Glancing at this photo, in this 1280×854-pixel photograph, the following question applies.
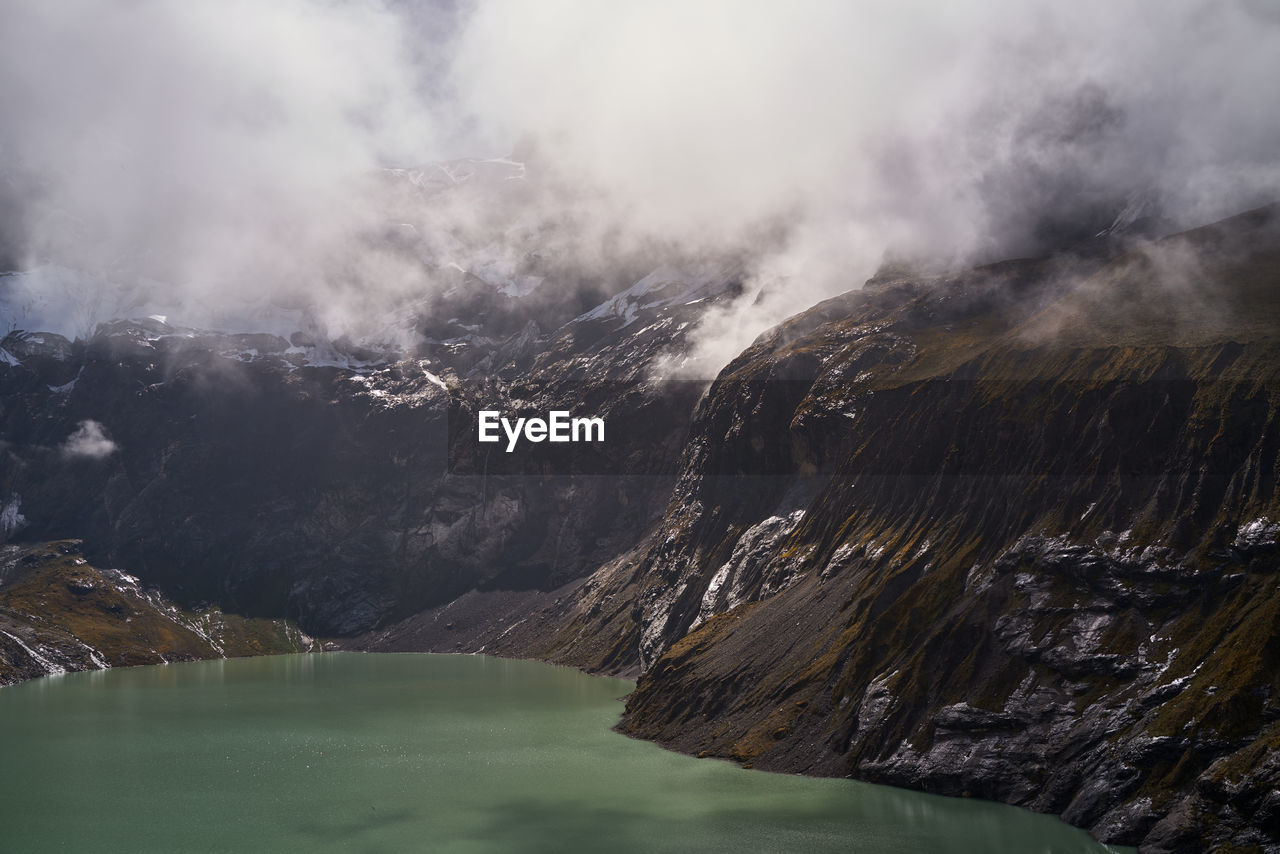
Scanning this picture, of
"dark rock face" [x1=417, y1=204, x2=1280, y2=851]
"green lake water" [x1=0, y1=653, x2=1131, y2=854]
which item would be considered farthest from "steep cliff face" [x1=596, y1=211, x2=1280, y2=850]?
"green lake water" [x1=0, y1=653, x2=1131, y2=854]

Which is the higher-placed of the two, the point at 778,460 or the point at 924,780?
the point at 778,460

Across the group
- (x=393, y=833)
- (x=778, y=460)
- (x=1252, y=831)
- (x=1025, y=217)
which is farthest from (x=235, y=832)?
(x=1025, y=217)

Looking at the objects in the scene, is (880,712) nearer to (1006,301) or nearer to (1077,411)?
(1077,411)

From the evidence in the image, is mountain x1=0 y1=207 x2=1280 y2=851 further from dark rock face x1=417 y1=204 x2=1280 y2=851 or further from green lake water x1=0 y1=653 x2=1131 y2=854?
green lake water x1=0 y1=653 x2=1131 y2=854

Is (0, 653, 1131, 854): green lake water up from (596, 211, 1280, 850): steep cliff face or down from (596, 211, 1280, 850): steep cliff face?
down

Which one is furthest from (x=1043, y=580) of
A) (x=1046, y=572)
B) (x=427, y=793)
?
(x=427, y=793)

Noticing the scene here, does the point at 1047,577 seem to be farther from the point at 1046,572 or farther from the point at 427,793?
the point at 427,793

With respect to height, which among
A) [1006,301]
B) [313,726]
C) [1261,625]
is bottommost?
[313,726]
